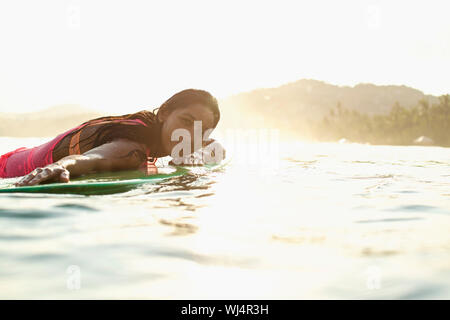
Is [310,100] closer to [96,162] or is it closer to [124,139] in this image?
[124,139]

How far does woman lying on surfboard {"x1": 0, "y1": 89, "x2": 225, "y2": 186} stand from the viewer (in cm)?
372

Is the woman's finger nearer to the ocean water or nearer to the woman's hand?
the woman's hand

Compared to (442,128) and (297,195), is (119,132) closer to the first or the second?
(297,195)

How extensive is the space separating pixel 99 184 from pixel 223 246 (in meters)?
1.70

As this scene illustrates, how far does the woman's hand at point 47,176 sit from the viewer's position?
3.02m

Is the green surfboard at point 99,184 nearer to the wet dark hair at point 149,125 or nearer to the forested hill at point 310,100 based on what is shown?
the wet dark hair at point 149,125

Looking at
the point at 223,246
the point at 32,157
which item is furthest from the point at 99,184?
the point at 223,246

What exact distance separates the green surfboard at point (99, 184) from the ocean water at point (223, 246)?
5.0 inches

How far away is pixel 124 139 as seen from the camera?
3.85m

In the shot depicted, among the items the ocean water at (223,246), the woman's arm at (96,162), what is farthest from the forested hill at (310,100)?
the ocean water at (223,246)

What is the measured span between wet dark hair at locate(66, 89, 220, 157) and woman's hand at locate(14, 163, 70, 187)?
762mm

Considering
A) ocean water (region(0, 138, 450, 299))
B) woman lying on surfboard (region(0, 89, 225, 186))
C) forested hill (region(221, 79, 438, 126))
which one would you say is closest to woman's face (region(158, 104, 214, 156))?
woman lying on surfboard (region(0, 89, 225, 186))

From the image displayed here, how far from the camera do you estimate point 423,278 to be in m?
1.48

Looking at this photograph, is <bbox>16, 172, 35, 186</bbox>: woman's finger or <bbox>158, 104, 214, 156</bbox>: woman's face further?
<bbox>158, 104, 214, 156</bbox>: woman's face
